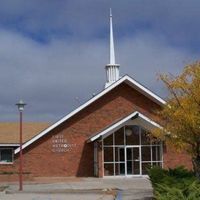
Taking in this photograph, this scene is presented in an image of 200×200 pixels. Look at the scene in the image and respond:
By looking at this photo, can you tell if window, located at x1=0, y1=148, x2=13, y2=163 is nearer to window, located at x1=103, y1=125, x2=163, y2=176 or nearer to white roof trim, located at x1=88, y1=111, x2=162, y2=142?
white roof trim, located at x1=88, y1=111, x2=162, y2=142

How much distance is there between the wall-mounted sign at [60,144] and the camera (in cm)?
4441

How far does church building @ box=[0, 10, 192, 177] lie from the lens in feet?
142

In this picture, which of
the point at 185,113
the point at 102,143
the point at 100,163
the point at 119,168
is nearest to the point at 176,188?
the point at 185,113

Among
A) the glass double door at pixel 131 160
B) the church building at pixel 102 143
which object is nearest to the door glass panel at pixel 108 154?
the church building at pixel 102 143

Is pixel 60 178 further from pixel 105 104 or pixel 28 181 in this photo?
pixel 105 104

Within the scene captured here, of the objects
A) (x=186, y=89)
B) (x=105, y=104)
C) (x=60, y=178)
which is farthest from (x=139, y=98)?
(x=186, y=89)

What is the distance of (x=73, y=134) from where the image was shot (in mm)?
44688

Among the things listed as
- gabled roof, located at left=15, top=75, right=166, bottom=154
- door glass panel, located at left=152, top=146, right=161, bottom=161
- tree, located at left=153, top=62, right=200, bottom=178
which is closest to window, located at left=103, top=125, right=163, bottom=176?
door glass panel, located at left=152, top=146, right=161, bottom=161

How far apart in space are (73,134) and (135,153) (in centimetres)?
486

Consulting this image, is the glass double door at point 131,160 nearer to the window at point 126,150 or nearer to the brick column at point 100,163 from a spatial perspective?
the window at point 126,150

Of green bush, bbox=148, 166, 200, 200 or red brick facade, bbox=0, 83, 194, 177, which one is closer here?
green bush, bbox=148, 166, 200, 200

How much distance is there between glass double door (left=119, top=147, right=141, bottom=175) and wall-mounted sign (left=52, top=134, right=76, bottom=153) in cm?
402

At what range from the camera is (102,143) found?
42.9 m

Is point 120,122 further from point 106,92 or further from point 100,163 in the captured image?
point 106,92
